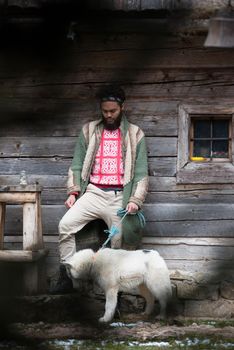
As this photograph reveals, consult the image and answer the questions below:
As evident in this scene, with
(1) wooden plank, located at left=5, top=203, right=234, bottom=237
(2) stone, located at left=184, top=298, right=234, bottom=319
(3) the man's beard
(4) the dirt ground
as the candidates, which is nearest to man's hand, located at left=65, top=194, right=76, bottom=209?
(3) the man's beard

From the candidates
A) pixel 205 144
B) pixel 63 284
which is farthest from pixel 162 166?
pixel 63 284

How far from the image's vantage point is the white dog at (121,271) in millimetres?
5820

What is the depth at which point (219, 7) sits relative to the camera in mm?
1200

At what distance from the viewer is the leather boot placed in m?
6.42

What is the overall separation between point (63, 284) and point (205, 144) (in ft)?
6.48

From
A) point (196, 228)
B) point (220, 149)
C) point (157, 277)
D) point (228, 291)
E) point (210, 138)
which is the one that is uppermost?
point (210, 138)

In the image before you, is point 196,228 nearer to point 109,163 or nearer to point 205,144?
point 205,144

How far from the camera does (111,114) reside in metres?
6.23

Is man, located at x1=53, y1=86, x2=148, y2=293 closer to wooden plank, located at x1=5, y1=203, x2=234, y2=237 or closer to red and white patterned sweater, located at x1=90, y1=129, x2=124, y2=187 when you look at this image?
red and white patterned sweater, located at x1=90, y1=129, x2=124, y2=187

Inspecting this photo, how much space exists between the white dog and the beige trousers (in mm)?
458

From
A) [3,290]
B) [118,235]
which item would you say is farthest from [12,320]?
[118,235]

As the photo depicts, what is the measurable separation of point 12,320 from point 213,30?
625 mm

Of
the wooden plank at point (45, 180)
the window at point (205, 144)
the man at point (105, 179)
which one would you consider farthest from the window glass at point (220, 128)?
the wooden plank at point (45, 180)

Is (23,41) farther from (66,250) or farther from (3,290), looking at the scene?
(66,250)
